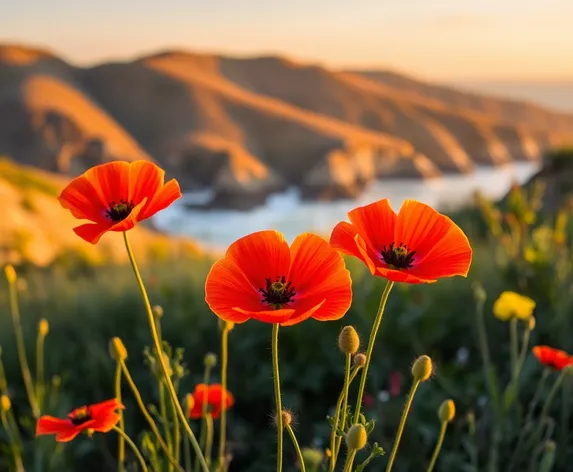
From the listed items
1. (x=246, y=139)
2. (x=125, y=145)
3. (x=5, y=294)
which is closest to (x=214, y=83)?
(x=246, y=139)

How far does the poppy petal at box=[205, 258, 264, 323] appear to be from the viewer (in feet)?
2.84

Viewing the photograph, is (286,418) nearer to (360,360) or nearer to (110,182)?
(360,360)

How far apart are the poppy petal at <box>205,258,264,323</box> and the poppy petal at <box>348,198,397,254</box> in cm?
18

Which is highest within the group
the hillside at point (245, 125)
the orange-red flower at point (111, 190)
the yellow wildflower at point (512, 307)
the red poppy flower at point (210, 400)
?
the orange-red flower at point (111, 190)

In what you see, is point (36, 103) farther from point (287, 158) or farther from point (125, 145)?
point (287, 158)

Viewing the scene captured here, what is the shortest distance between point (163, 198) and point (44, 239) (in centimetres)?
590

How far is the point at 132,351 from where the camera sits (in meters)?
3.01

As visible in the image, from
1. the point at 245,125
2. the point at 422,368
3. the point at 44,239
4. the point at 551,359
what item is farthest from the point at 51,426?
the point at 245,125

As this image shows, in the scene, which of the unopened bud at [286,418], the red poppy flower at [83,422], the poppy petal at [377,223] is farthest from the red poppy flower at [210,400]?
the poppy petal at [377,223]

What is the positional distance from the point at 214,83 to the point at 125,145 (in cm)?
2056

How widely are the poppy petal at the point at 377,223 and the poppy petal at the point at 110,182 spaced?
0.38 m

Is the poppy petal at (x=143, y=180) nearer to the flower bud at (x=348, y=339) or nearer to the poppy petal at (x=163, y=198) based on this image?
the poppy petal at (x=163, y=198)

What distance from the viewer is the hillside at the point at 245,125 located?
67000 mm

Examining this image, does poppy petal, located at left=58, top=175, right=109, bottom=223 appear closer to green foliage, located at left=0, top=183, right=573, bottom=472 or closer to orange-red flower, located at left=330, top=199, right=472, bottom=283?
orange-red flower, located at left=330, top=199, right=472, bottom=283
